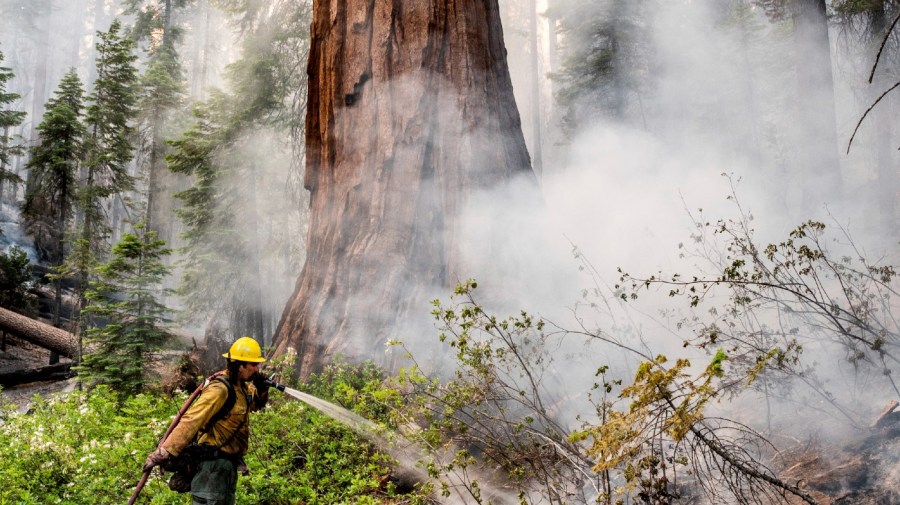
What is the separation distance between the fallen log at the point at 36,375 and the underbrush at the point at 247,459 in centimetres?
771

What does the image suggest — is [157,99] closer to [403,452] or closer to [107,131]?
[107,131]

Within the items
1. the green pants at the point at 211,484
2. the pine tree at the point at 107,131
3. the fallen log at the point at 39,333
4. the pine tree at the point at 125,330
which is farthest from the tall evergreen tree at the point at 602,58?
the green pants at the point at 211,484

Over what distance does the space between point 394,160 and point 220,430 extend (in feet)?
12.5

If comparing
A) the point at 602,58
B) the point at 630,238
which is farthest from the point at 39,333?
the point at 602,58

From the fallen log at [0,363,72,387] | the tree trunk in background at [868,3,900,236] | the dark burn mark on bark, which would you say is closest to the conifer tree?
the fallen log at [0,363,72,387]

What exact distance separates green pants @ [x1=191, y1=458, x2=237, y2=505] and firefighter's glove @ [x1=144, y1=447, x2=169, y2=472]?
12.9 inches

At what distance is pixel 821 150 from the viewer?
10.4 meters

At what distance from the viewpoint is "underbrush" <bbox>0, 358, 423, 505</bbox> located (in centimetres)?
466

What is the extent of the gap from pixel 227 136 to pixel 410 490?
10.3 m

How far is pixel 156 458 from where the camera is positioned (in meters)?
3.79

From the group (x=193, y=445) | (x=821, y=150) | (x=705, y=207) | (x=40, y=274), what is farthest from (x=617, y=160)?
(x=40, y=274)

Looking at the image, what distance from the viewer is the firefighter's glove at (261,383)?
445 centimetres

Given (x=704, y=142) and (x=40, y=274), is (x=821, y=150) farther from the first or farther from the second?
(x=40, y=274)

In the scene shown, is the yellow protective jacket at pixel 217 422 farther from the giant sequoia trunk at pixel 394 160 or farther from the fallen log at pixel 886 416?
the fallen log at pixel 886 416
